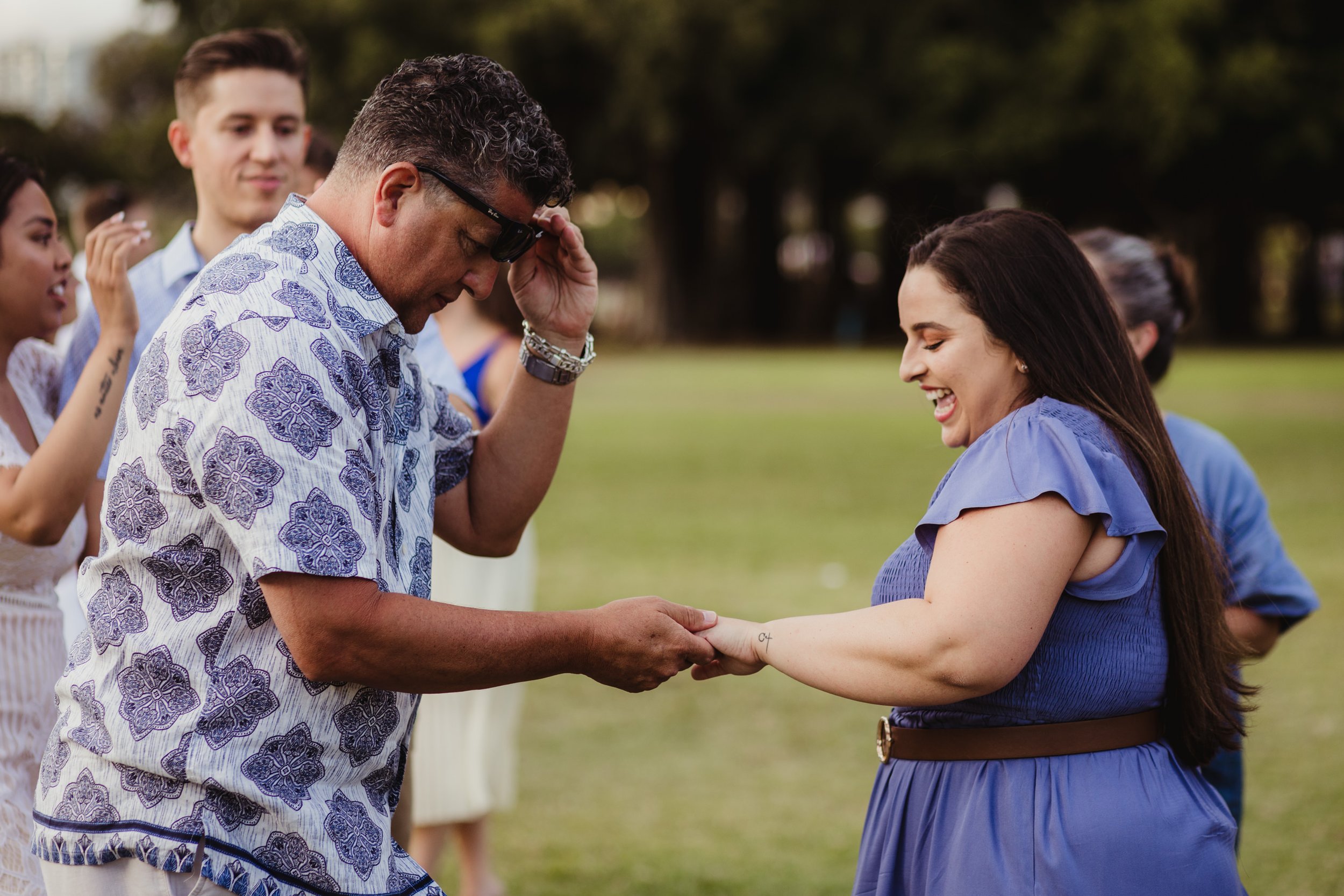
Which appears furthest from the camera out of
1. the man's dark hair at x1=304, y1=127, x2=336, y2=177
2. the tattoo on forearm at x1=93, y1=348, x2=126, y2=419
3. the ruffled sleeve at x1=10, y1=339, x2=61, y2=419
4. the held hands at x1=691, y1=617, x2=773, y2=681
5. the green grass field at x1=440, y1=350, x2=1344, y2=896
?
the green grass field at x1=440, y1=350, x2=1344, y2=896

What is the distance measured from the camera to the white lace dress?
3.04 m

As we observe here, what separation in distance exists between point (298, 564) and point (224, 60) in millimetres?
2757

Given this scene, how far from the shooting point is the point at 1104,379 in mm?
2816

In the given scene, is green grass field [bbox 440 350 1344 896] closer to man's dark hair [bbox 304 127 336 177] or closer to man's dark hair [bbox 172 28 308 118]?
man's dark hair [bbox 304 127 336 177]

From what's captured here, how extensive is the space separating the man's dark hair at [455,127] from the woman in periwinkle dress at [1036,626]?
2.95 feet

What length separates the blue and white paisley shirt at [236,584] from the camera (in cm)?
224

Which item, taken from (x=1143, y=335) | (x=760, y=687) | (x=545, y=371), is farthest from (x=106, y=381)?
(x=760, y=687)

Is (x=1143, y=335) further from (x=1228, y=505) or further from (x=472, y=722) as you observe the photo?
(x=472, y=722)

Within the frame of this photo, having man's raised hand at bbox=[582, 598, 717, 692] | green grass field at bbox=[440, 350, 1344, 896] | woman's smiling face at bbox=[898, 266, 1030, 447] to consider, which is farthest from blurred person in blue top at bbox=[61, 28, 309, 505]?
green grass field at bbox=[440, 350, 1344, 896]

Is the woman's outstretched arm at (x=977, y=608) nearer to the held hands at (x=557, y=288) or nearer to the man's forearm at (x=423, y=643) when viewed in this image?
the man's forearm at (x=423, y=643)

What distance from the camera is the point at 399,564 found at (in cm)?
256

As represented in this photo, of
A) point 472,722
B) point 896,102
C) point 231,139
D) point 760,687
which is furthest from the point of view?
point 896,102

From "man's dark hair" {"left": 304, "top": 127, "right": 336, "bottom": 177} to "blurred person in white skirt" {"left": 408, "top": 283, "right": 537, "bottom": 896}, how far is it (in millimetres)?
723

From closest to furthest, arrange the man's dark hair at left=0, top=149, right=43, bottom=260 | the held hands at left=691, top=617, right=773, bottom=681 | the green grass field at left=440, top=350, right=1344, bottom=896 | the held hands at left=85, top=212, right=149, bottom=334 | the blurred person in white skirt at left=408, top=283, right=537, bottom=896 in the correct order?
the held hands at left=691, top=617, right=773, bottom=681
the held hands at left=85, top=212, right=149, bottom=334
the man's dark hair at left=0, top=149, right=43, bottom=260
the blurred person in white skirt at left=408, top=283, right=537, bottom=896
the green grass field at left=440, top=350, right=1344, bottom=896
